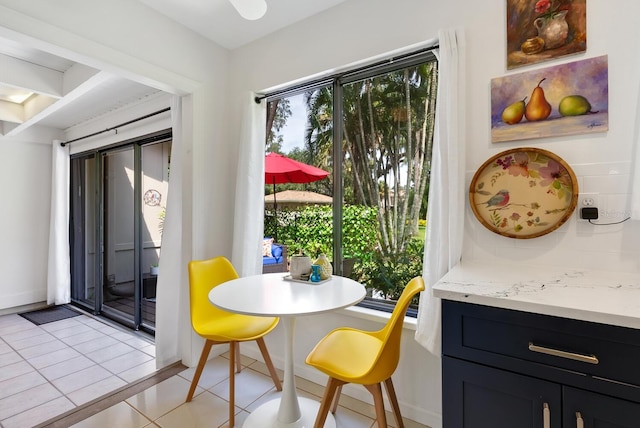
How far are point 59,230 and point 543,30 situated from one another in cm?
538

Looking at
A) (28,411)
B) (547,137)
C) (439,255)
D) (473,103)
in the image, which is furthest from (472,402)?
(28,411)

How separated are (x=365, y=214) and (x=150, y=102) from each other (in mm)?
2437

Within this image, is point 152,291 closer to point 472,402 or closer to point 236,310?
point 236,310

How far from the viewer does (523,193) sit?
5.10 ft

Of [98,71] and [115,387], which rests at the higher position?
[98,71]

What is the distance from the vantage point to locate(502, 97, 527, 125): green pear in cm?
155

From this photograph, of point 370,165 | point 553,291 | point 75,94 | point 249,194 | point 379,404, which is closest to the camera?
point 553,291

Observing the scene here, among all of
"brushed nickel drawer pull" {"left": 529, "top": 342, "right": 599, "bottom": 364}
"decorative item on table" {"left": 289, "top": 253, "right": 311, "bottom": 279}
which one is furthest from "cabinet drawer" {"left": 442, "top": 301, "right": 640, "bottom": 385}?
"decorative item on table" {"left": 289, "top": 253, "right": 311, "bottom": 279}

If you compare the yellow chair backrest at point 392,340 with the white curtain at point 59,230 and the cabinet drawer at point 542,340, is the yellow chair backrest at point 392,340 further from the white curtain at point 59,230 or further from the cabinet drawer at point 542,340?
the white curtain at point 59,230

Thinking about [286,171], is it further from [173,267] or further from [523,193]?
[523,193]

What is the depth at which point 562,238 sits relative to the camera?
1.48 metres

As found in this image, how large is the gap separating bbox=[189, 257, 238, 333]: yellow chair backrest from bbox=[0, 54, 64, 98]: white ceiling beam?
87.0 inches

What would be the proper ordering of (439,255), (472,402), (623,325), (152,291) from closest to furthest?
(623,325)
(472,402)
(439,255)
(152,291)

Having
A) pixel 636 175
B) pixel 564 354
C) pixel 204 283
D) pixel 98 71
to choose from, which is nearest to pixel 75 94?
pixel 98 71
